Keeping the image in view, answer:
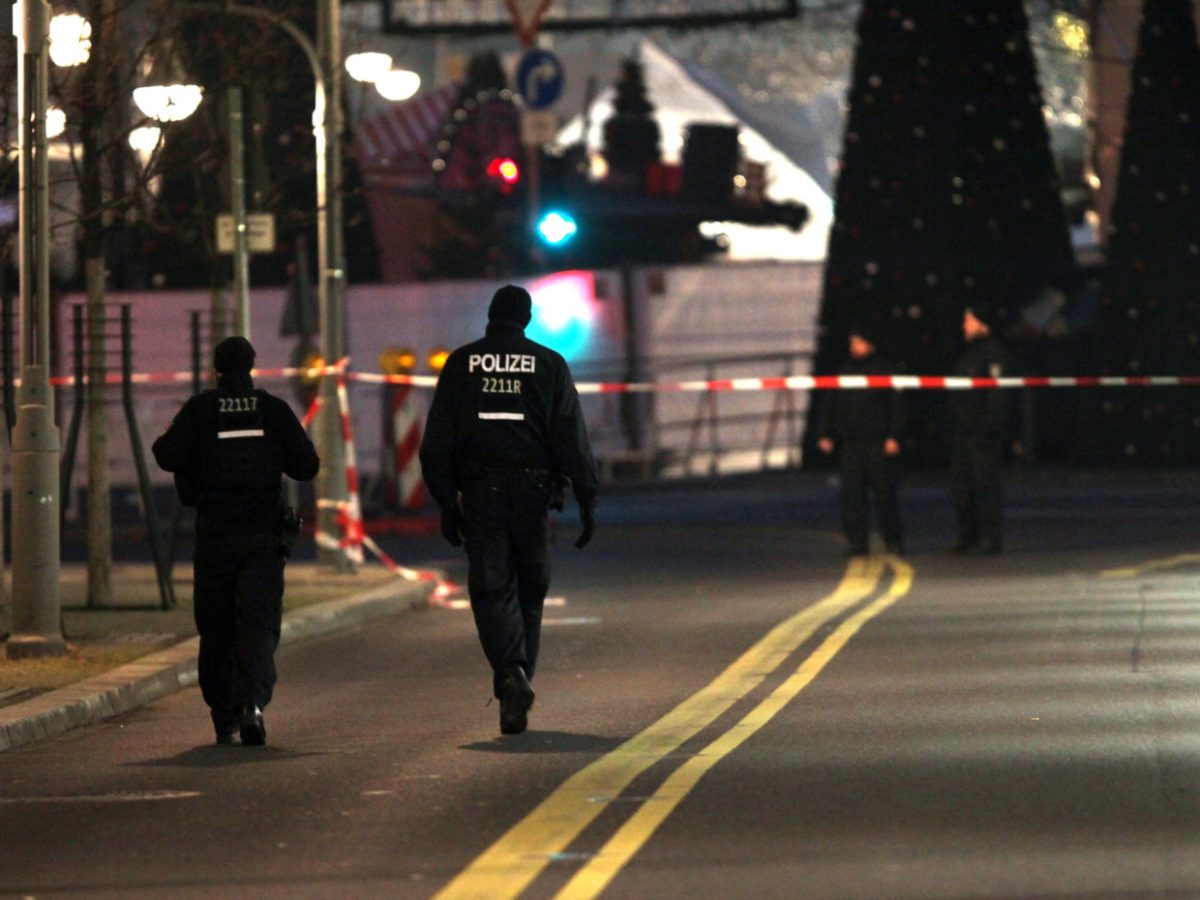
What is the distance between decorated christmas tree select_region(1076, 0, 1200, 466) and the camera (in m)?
29.7

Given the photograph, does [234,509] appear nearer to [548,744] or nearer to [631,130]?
[548,744]

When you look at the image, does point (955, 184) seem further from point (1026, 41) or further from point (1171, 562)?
point (1171, 562)

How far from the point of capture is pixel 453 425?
11.5m

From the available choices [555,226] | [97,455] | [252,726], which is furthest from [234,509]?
[555,226]

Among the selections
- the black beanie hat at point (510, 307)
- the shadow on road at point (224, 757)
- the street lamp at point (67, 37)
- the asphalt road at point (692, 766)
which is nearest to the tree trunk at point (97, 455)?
the asphalt road at point (692, 766)

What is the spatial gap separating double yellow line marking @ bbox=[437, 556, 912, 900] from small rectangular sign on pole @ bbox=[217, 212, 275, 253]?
597 cm

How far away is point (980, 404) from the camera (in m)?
21.7

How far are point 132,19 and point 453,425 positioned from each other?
14.4 metres

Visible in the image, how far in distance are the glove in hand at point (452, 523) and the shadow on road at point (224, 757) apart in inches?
41.9

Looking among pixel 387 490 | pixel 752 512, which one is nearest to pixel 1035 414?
pixel 752 512

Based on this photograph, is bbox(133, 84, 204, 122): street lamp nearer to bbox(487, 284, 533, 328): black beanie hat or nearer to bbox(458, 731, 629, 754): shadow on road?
bbox(487, 284, 533, 328): black beanie hat

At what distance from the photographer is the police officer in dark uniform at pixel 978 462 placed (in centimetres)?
2148

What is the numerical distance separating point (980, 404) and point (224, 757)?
1162cm

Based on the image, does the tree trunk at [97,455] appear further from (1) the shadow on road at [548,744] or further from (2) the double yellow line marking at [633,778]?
(1) the shadow on road at [548,744]
